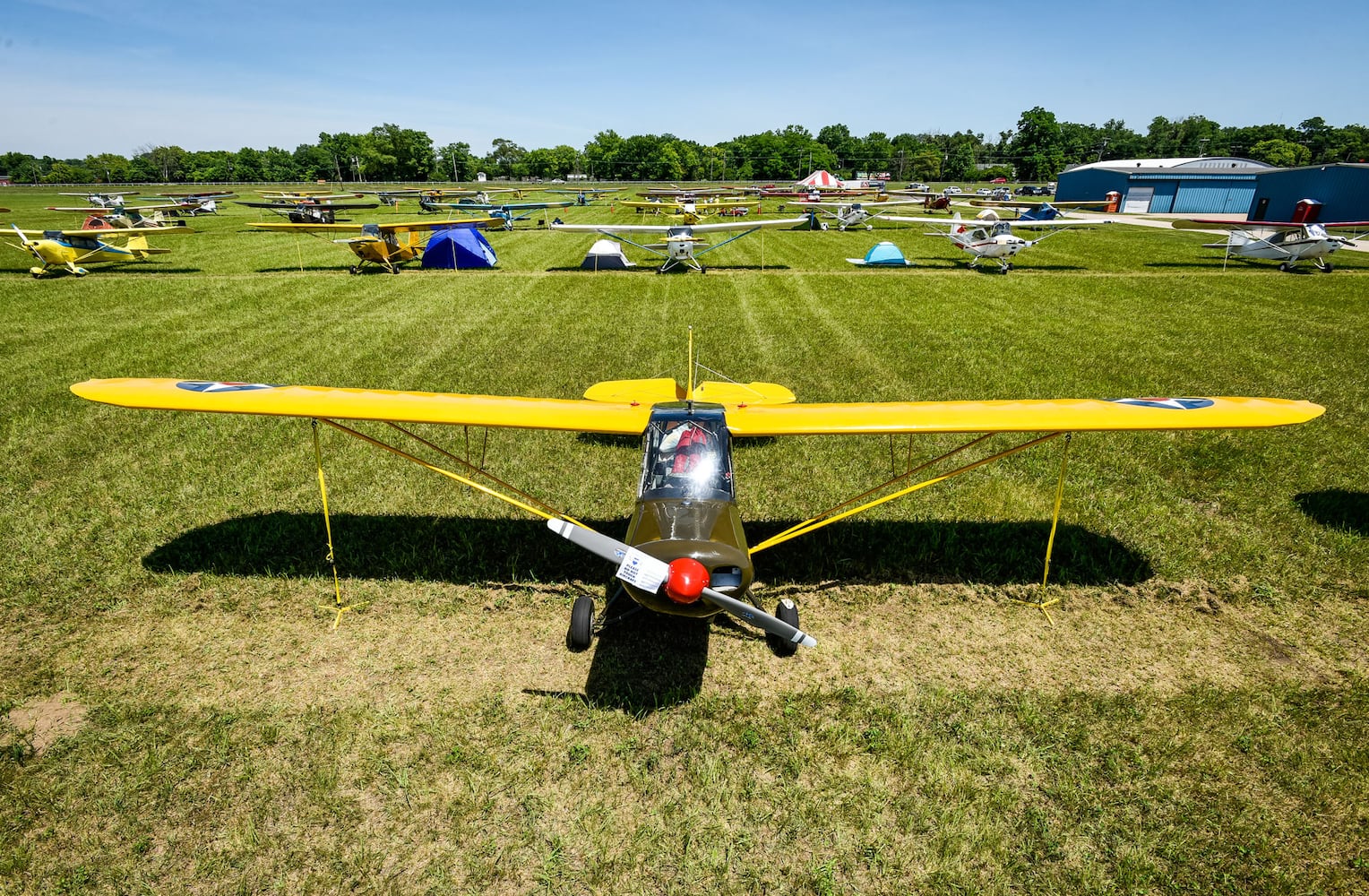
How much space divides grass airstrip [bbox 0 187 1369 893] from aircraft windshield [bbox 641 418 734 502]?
144 centimetres

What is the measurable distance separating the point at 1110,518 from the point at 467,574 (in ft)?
24.5

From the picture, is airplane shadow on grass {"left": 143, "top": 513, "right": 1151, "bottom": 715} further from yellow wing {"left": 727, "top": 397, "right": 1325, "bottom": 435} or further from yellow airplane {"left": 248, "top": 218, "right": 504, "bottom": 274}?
yellow airplane {"left": 248, "top": 218, "right": 504, "bottom": 274}

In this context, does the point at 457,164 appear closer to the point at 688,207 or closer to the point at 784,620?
the point at 688,207

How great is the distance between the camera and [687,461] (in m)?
5.36

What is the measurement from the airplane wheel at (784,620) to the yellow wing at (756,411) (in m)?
1.49

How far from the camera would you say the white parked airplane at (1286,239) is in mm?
23203

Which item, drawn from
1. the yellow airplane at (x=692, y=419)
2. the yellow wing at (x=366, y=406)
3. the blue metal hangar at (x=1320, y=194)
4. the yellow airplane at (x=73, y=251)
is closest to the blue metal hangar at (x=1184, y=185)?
the blue metal hangar at (x=1320, y=194)

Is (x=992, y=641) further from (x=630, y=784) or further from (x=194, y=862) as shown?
(x=194, y=862)

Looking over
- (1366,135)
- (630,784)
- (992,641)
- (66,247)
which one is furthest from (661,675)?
(1366,135)

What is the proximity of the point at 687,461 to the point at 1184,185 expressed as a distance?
65.9 m

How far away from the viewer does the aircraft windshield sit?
5.20m

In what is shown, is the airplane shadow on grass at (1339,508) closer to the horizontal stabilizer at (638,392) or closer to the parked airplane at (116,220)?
the horizontal stabilizer at (638,392)

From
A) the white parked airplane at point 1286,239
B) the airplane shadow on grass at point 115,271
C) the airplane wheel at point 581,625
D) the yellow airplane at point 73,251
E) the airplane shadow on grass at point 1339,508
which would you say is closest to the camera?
the airplane wheel at point 581,625

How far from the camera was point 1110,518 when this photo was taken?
756cm
